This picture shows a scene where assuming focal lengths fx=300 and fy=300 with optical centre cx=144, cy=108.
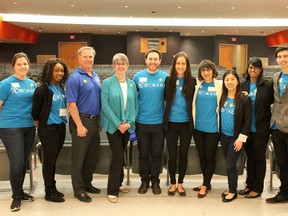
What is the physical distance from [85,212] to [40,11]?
11.1 metres

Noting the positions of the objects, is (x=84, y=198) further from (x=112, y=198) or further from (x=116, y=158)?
(x=116, y=158)

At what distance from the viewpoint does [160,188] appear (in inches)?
124

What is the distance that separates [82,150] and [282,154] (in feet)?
6.21

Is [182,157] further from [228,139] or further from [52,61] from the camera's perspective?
[52,61]

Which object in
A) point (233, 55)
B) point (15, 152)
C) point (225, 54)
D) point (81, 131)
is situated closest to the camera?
point (15, 152)

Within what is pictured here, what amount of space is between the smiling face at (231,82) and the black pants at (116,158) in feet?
3.50

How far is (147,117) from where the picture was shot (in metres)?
2.95

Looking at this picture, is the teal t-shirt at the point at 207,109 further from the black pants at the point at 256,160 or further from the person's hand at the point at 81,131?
the person's hand at the point at 81,131

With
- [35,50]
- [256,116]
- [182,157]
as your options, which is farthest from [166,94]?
[35,50]

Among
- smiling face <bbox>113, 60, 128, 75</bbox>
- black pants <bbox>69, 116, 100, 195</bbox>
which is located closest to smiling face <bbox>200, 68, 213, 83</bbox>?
smiling face <bbox>113, 60, 128, 75</bbox>

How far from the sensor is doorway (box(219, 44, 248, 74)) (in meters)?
18.9

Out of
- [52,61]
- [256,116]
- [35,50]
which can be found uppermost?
[35,50]

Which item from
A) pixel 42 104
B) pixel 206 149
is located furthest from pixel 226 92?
pixel 42 104

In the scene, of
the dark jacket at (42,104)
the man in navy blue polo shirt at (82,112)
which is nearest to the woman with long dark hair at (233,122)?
the man in navy blue polo shirt at (82,112)
